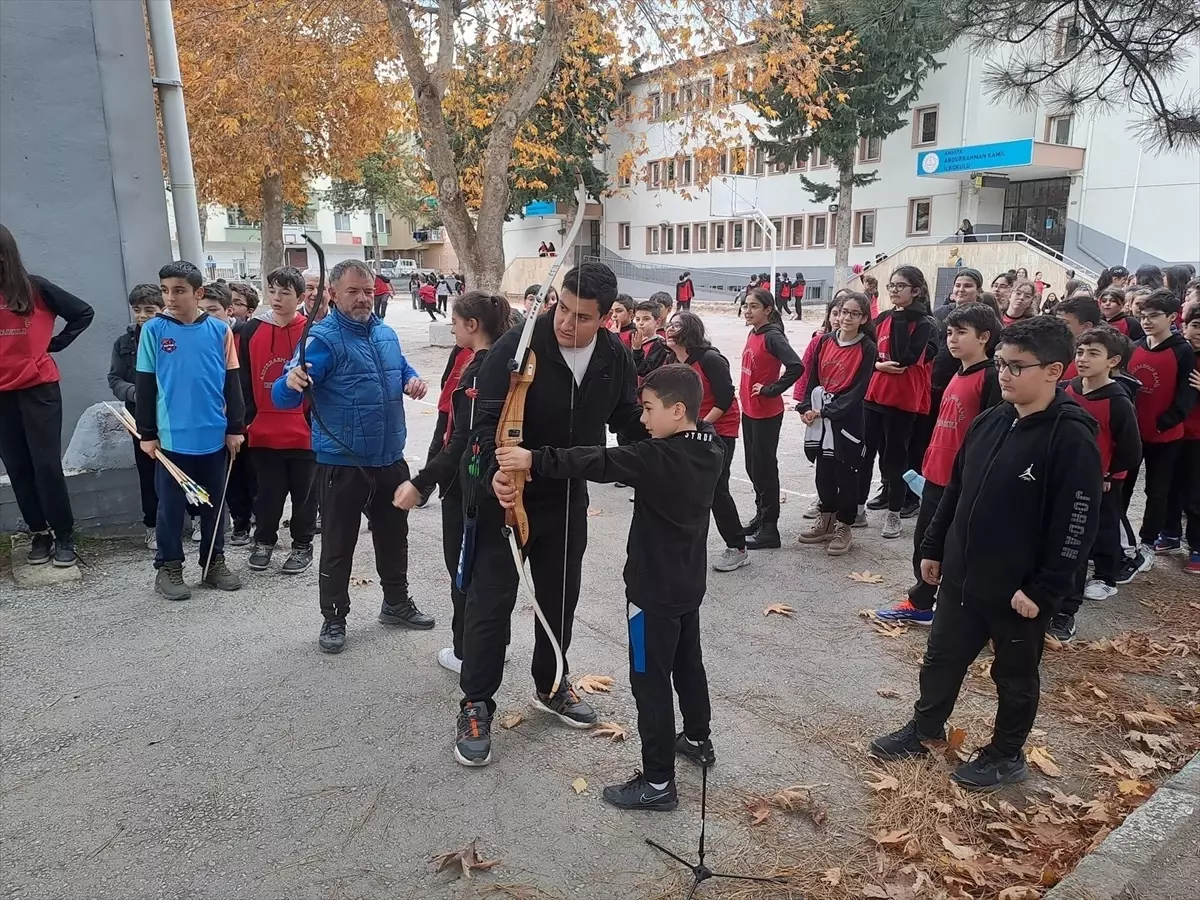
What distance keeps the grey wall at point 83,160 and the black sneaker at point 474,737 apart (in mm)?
4579

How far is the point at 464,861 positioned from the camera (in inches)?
111

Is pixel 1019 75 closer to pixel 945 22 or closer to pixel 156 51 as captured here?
pixel 945 22

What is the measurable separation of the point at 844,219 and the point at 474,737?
111 feet

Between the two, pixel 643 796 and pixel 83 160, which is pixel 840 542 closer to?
pixel 643 796

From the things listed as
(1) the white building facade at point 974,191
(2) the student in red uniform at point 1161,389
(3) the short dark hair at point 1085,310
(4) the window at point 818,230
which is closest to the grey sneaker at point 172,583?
(3) the short dark hair at point 1085,310

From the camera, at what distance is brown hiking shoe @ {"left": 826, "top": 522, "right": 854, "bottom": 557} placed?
6.14 m

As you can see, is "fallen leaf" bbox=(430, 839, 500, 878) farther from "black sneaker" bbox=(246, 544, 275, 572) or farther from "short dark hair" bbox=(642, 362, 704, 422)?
"black sneaker" bbox=(246, 544, 275, 572)

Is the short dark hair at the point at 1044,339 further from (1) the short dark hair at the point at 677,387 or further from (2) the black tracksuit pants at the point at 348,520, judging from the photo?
(2) the black tracksuit pants at the point at 348,520

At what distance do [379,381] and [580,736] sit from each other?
7.21 ft

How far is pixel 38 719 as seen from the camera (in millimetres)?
3756

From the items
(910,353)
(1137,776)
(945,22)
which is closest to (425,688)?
(1137,776)

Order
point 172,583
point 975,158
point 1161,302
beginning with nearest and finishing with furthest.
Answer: point 172,583
point 1161,302
point 975,158

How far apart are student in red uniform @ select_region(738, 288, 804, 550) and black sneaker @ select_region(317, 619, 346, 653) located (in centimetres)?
311

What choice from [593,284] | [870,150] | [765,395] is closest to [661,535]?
[593,284]
